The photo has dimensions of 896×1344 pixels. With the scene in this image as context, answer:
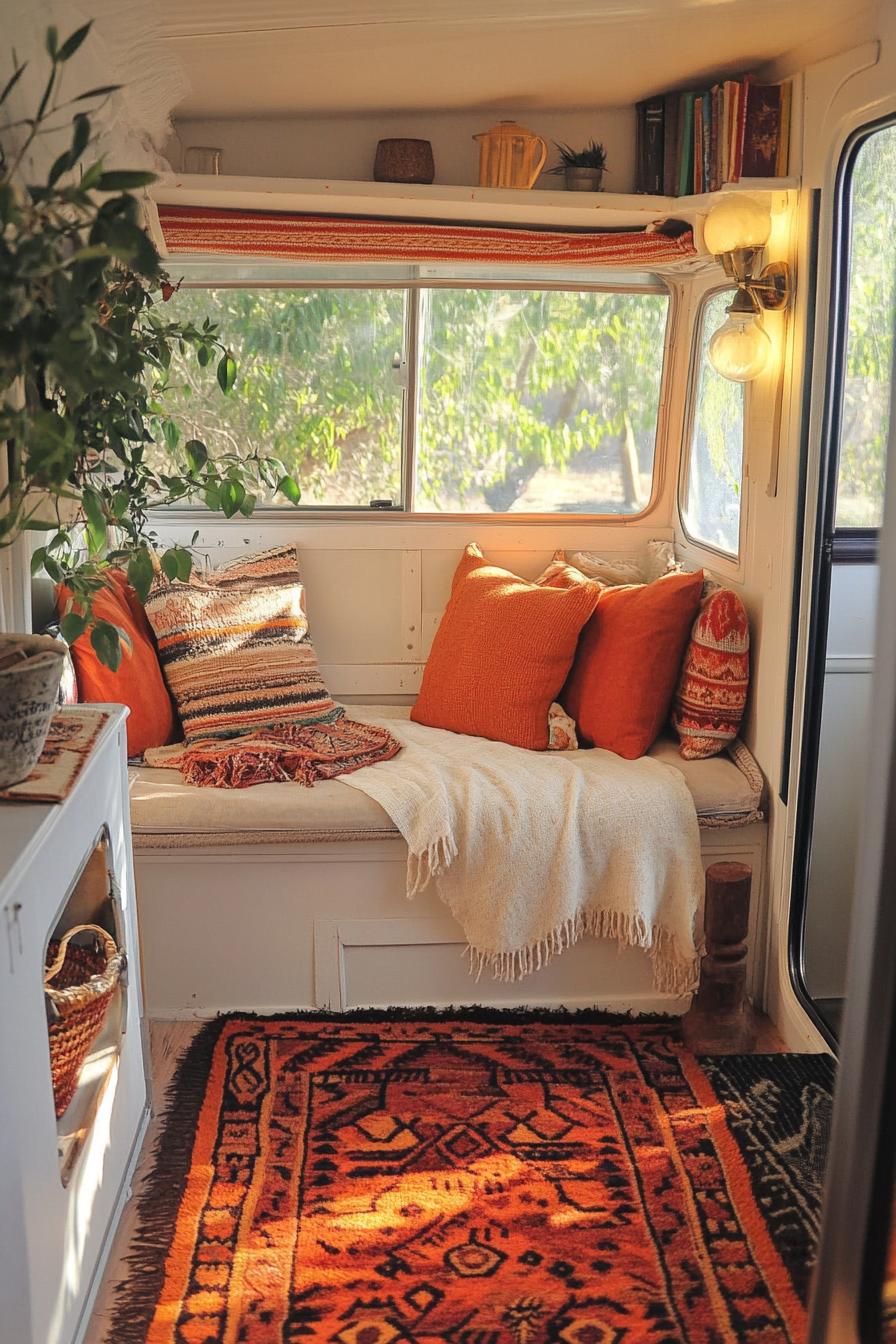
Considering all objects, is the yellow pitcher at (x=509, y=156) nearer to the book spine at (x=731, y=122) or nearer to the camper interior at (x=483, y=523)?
the camper interior at (x=483, y=523)

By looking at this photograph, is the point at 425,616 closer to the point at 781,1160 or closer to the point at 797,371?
the point at 797,371

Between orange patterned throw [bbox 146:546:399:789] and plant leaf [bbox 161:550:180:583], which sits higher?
plant leaf [bbox 161:550:180:583]

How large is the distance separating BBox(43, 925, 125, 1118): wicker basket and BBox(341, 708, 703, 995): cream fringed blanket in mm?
893

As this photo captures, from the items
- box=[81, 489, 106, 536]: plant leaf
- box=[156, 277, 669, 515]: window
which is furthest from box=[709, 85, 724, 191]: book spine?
box=[81, 489, 106, 536]: plant leaf

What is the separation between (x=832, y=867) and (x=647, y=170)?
196 centimetres

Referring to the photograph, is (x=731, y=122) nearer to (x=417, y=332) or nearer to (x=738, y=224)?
(x=738, y=224)

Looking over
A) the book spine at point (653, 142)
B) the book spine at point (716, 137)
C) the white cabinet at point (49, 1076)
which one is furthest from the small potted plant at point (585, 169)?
the white cabinet at point (49, 1076)

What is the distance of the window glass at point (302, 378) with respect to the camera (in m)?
3.54

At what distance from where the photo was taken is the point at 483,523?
12.2ft

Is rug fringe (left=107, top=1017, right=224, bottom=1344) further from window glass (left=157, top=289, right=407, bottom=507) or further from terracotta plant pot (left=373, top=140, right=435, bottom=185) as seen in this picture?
terracotta plant pot (left=373, top=140, right=435, bottom=185)

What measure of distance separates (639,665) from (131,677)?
137cm

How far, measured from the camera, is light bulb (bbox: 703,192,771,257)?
2.82 metres

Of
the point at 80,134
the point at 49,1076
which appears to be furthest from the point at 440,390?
the point at 49,1076

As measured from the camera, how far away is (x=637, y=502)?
3801 mm
